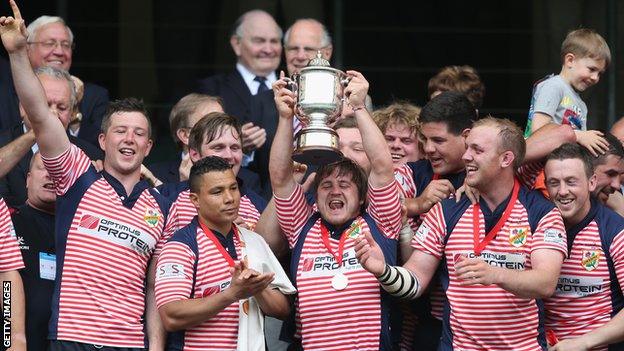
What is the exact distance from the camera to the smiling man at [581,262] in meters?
8.05

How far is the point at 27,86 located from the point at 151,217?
904 mm

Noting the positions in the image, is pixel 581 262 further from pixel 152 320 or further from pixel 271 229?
pixel 152 320

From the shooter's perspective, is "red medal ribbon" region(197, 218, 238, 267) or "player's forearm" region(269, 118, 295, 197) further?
"player's forearm" region(269, 118, 295, 197)

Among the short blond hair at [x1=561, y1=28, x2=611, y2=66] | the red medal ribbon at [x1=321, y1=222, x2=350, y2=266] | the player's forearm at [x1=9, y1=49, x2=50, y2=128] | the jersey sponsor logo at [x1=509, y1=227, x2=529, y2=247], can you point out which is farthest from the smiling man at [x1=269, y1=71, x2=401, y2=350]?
the short blond hair at [x1=561, y1=28, x2=611, y2=66]

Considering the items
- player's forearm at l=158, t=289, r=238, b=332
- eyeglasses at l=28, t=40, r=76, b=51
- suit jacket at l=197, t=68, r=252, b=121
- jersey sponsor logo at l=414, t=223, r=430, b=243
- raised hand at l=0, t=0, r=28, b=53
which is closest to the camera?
player's forearm at l=158, t=289, r=238, b=332

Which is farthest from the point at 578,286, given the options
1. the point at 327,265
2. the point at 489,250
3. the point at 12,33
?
the point at 12,33

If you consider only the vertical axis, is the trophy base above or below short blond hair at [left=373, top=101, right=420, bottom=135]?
below

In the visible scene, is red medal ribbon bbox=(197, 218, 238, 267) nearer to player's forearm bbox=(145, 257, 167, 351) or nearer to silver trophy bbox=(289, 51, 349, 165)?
player's forearm bbox=(145, 257, 167, 351)

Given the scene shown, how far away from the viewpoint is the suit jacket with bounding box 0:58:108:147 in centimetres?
972

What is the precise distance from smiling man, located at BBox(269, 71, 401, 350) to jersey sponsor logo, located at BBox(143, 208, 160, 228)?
61 centimetres

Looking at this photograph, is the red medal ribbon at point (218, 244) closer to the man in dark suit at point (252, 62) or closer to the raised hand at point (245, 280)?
the raised hand at point (245, 280)

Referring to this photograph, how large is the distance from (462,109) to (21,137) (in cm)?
232

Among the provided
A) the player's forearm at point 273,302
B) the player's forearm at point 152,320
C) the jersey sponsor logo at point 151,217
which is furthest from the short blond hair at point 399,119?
the player's forearm at point 152,320

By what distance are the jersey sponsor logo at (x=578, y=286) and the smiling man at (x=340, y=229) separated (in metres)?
0.87
